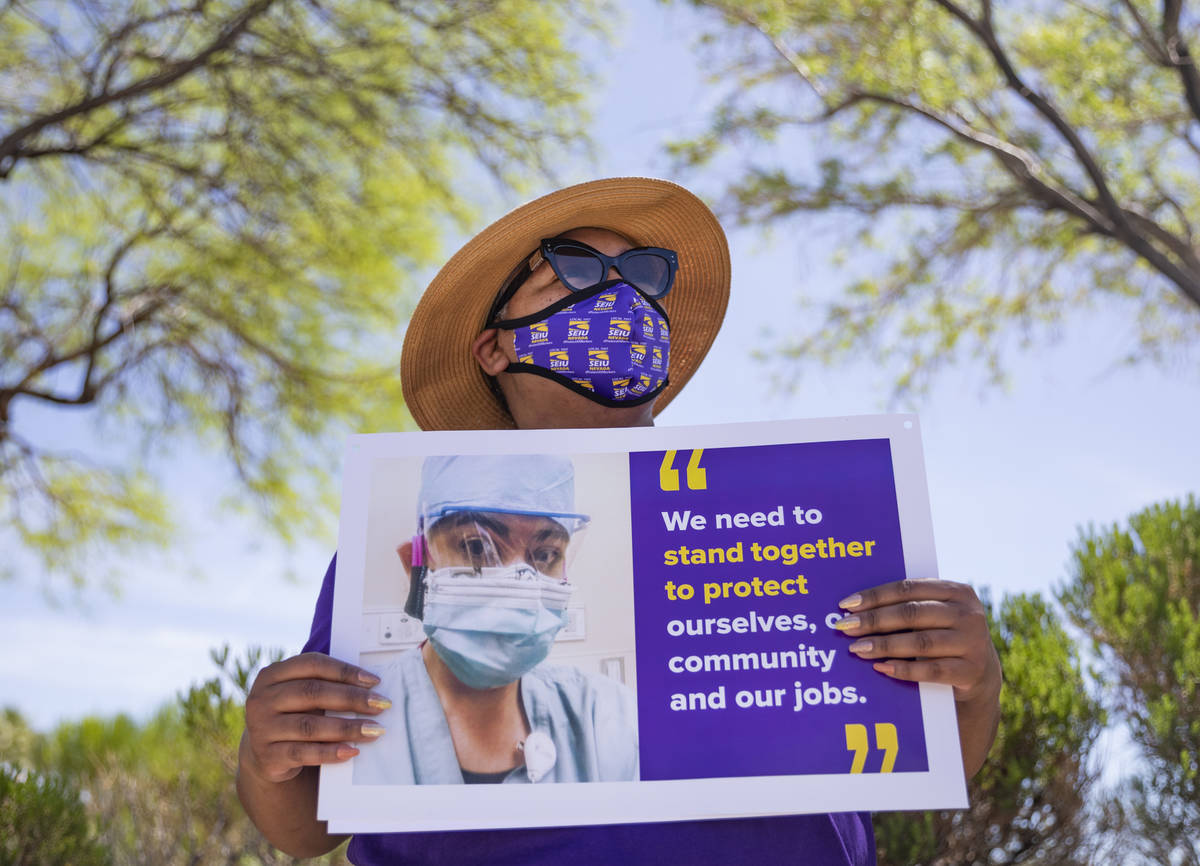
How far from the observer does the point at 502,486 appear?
1753 mm

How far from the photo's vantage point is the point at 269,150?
845 centimetres

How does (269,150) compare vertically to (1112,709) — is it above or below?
above

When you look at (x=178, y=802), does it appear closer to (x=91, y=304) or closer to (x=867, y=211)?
(x=91, y=304)

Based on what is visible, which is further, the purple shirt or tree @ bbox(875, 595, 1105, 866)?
tree @ bbox(875, 595, 1105, 866)

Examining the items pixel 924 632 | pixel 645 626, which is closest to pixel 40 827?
pixel 645 626

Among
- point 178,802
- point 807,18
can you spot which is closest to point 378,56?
point 807,18

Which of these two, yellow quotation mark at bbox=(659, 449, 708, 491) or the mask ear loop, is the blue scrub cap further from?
yellow quotation mark at bbox=(659, 449, 708, 491)

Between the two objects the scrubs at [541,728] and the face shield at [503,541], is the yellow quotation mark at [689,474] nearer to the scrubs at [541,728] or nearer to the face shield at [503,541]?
the face shield at [503,541]

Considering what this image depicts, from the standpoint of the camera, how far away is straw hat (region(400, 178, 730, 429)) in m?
2.42

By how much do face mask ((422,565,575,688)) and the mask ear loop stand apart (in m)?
0.01

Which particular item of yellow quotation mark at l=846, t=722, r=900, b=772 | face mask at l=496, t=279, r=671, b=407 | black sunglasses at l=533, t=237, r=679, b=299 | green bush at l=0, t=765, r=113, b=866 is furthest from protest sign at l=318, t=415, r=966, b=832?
green bush at l=0, t=765, r=113, b=866

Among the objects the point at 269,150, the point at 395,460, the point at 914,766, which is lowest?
the point at 914,766

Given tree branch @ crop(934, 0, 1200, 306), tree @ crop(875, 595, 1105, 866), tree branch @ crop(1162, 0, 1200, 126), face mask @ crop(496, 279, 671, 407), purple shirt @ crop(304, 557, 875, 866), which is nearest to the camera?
purple shirt @ crop(304, 557, 875, 866)

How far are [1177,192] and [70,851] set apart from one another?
1031 centimetres
